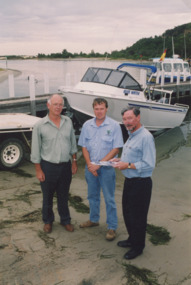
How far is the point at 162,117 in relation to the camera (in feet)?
39.7

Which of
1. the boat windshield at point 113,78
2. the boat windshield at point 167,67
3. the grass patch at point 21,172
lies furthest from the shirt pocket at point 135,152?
the boat windshield at point 167,67

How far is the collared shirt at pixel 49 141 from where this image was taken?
3502mm

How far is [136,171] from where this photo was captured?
3.07m

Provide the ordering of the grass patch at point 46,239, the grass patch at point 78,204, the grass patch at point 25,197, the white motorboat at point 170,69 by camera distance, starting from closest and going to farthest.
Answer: the grass patch at point 46,239
the grass patch at point 78,204
the grass patch at point 25,197
the white motorboat at point 170,69

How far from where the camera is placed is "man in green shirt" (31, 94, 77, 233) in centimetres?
350

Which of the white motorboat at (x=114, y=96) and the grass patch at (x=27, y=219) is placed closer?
the grass patch at (x=27, y=219)

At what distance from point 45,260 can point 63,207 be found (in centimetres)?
85

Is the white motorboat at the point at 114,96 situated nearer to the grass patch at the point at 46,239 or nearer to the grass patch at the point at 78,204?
the grass patch at the point at 78,204

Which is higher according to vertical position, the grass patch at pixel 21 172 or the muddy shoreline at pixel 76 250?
the muddy shoreline at pixel 76 250

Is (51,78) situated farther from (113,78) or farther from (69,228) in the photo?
(69,228)

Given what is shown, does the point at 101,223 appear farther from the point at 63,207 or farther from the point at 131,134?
the point at 131,134

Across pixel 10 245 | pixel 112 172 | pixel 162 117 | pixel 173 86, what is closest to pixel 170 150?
pixel 162 117

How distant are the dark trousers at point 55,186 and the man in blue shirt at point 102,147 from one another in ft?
1.00

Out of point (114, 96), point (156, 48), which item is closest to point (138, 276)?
point (114, 96)
